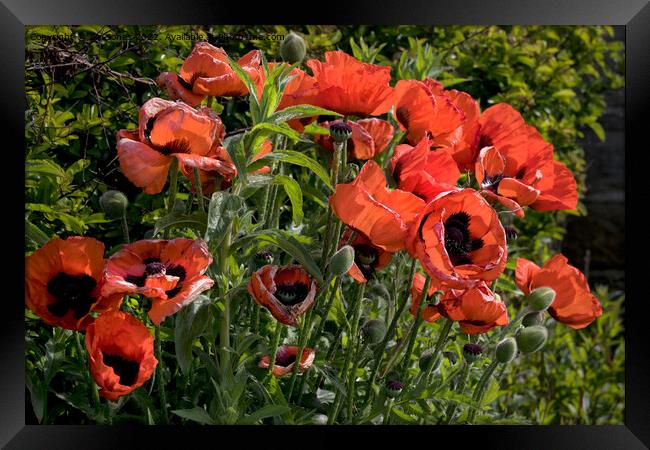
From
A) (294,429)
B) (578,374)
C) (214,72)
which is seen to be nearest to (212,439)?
(294,429)

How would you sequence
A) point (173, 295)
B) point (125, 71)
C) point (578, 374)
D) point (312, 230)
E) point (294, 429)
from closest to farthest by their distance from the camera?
point (173, 295) → point (294, 429) → point (312, 230) → point (125, 71) → point (578, 374)

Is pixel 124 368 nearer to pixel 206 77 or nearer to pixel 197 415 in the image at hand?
pixel 197 415

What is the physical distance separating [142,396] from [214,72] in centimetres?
42

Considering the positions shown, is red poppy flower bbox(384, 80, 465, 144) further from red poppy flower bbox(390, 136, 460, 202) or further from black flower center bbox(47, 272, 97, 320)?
black flower center bbox(47, 272, 97, 320)

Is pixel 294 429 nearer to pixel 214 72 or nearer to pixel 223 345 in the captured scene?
pixel 223 345

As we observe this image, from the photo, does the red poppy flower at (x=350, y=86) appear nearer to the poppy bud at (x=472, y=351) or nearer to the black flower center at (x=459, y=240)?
the black flower center at (x=459, y=240)

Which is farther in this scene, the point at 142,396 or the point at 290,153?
the point at 142,396

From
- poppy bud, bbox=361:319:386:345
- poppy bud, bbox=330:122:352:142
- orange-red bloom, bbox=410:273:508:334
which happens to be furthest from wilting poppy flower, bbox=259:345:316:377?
poppy bud, bbox=330:122:352:142

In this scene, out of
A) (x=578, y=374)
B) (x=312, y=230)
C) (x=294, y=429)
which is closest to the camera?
(x=294, y=429)

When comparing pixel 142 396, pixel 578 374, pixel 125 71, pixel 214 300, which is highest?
pixel 125 71

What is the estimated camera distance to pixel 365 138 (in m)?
1.14

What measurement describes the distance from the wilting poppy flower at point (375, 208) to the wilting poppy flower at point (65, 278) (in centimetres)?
30

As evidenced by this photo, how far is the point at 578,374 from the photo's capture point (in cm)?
260
